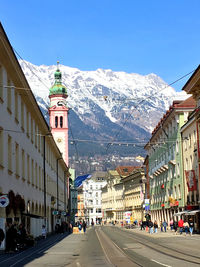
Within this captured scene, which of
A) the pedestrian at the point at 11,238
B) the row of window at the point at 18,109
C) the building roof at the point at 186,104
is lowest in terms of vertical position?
the pedestrian at the point at 11,238

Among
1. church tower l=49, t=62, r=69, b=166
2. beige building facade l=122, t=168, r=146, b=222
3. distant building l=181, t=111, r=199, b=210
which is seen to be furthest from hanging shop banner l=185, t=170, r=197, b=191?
church tower l=49, t=62, r=69, b=166

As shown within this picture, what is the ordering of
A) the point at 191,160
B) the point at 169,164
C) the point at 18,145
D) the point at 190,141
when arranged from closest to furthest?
1. the point at 18,145
2. the point at 190,141
3. the point at 191,160
4. the point at 169,164

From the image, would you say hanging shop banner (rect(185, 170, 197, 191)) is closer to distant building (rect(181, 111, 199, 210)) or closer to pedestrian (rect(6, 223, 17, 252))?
distant building (rect(181, 111, 199, 210))

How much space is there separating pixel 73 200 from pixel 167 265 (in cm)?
15260

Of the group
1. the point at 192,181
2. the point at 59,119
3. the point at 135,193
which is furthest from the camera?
the point at 59,119

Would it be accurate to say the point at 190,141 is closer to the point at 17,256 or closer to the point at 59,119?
the point at 17,256

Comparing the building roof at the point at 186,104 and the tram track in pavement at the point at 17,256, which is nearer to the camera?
the tram track in pavement at the point at 17,256

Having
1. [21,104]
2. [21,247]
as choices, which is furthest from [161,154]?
[21,247]

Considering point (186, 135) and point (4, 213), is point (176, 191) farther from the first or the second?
point (4, 213)

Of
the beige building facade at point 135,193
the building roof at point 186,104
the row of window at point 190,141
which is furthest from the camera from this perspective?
the beige building facade at point 135,193

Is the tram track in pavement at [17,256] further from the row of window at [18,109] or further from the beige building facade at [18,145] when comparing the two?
the row of window at [18,109]

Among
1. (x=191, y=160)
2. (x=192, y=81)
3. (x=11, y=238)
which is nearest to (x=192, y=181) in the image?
(x=191, y=160)

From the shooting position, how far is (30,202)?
4159cm

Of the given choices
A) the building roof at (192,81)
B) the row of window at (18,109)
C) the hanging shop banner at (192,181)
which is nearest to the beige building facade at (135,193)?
the hanging shop banner at (192,181)
